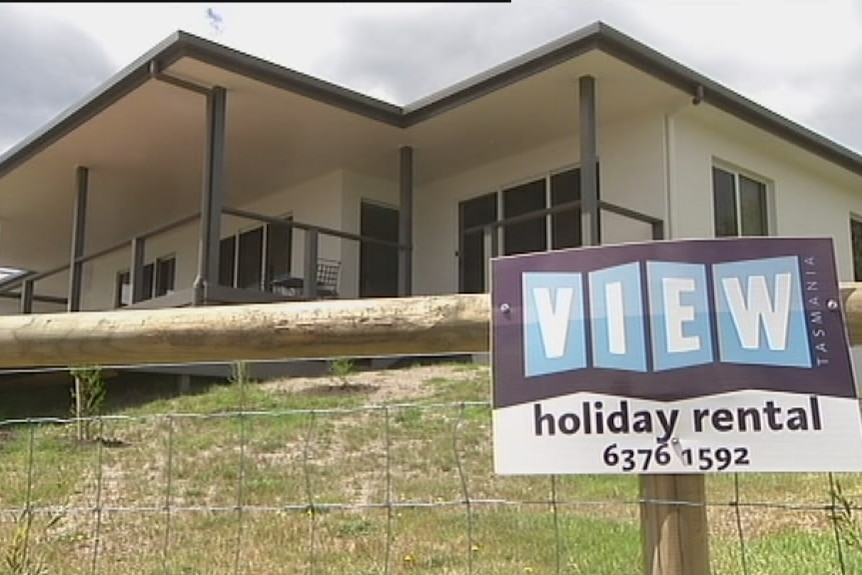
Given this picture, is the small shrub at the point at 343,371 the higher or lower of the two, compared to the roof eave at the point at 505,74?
lower

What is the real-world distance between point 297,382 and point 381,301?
851cm

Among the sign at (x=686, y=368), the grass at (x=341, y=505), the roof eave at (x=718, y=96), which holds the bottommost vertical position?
the grass at (x=341, y=505)

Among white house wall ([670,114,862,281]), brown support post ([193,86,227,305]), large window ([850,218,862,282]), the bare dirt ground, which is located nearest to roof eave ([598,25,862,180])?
white house wall ([670,114,862,281])

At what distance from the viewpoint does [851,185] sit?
15.2 m

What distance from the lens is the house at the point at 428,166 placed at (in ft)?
35.8

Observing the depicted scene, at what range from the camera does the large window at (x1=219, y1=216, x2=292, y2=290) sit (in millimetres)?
15141

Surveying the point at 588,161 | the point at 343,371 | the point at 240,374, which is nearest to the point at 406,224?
the point at 588,161

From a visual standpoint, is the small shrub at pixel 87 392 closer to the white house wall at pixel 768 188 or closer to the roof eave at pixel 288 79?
the roof eave at pixel 288 79

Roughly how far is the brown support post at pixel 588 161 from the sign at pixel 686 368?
8.73 meters

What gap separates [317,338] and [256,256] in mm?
A: 13766

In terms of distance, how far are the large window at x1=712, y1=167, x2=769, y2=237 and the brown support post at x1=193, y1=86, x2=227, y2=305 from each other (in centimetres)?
647

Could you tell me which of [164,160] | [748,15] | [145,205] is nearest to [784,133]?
[748,15]

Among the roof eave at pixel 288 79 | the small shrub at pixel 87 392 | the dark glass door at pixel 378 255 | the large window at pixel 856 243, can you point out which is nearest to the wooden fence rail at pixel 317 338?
the small shrub at pixel 87 392

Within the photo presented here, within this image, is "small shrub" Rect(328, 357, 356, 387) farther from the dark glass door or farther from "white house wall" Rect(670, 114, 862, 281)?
"white house wall" Rect(670, 114, 862, 281)
